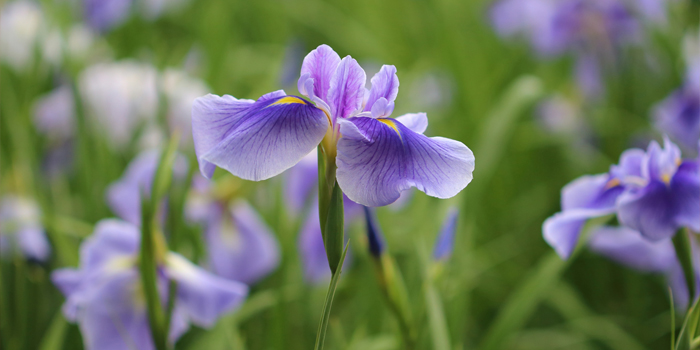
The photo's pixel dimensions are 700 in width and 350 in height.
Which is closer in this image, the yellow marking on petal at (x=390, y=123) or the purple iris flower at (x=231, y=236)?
the yellow marking on petal at (x=390, y=123)

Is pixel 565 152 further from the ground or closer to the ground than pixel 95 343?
further from the ground

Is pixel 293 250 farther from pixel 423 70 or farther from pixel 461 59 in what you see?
pixel 461 59

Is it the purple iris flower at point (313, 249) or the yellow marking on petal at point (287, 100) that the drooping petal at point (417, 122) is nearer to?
the yellow marking on petal at point (287, 100)

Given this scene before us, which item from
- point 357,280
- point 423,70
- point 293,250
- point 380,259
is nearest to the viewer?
point 380,259

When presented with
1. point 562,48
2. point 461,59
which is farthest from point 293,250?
point 562,48

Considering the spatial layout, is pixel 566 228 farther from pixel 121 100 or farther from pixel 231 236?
pixel 121 100

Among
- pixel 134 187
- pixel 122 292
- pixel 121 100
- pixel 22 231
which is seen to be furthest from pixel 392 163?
pixel 121 100

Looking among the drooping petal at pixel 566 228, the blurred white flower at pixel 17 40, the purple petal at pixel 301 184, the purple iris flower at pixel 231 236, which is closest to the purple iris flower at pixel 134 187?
the purple iris flower at pixel 231 236
